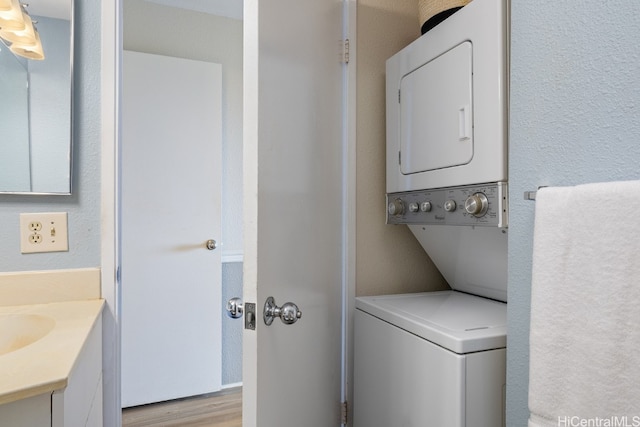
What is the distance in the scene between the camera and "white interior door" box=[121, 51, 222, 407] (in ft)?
8.36

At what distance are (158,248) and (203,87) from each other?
1141 millimetres

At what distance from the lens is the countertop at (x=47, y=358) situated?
2.23 ft

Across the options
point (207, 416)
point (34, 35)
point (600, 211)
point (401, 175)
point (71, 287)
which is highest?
point (34, 35)

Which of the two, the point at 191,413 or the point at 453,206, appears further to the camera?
the point at 191,413

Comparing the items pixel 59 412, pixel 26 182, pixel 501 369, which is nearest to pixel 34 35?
pixel 26 182

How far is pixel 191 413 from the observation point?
2529 mm

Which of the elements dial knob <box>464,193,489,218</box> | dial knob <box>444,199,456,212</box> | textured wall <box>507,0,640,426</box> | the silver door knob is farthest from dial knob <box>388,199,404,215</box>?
the silver door knob

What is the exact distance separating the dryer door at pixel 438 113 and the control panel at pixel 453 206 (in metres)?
0.09

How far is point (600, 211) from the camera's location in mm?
720

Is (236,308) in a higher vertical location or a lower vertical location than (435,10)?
lower

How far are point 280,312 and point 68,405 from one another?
547 millimetres

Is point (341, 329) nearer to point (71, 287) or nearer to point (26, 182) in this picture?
point (71, 287)

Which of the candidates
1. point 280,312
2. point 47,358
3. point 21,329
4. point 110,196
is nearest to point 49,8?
point 110,196

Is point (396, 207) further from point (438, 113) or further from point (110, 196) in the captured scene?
point (110, 196)
